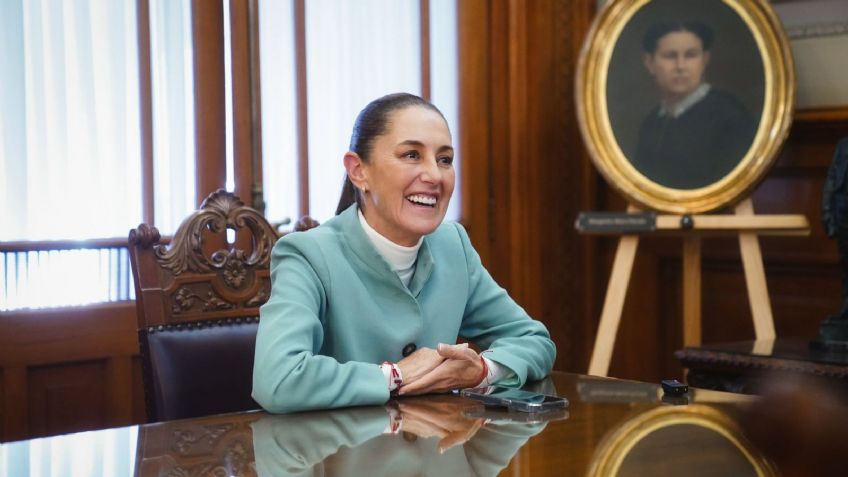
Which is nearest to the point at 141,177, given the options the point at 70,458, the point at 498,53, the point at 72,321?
the point at 72,321

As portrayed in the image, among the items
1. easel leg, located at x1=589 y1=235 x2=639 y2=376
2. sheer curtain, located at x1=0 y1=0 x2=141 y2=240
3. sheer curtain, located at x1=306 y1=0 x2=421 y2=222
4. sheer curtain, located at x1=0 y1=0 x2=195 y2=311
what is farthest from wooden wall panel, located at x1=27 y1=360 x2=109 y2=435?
easel leg, located at x1=589 y1=235 x2=639 y2=376

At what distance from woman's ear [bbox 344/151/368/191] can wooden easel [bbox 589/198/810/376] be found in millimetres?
1892

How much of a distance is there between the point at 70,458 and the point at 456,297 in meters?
0.90

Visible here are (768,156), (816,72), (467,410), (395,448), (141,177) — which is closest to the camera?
(395,448)

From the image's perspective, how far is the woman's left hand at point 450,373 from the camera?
1.80 metres

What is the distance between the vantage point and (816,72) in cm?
398

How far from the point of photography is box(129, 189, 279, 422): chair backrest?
2.02m

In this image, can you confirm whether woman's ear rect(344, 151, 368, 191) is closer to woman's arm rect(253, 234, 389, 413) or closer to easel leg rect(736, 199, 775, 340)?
woman's arm rect(253, 234, 389, 413)

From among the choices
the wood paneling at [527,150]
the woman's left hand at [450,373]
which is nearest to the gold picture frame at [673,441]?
the woman's left hand at [450,373]

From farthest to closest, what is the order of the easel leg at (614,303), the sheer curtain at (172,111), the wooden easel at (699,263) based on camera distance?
the easel leg at (614,303) → the wooden easel at (699,263) → the sheer curtain at (172,111)

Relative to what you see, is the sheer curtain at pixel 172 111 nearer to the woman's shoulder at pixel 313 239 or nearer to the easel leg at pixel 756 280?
the woman's shoulder at pixel 313 239

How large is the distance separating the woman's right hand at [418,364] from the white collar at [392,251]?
23 centimetres

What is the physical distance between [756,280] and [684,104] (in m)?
0.70

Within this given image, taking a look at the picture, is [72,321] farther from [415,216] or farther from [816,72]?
[816,72]
